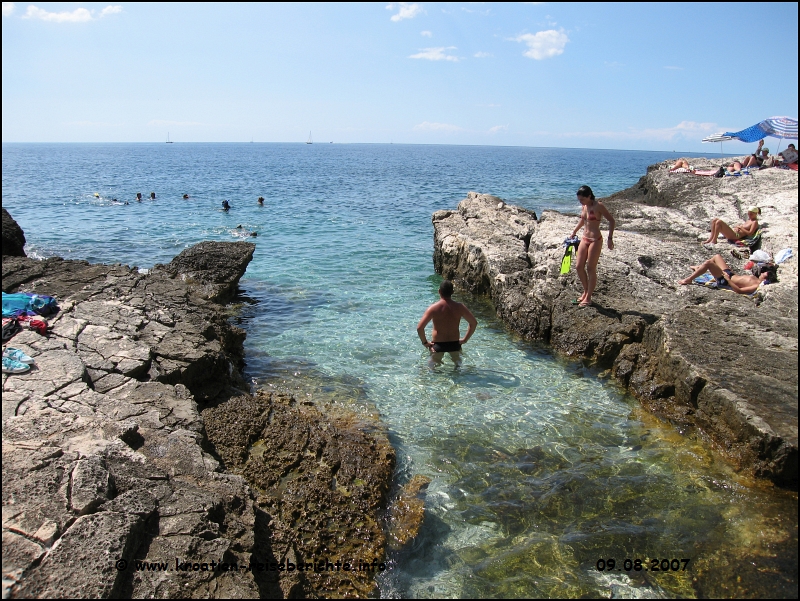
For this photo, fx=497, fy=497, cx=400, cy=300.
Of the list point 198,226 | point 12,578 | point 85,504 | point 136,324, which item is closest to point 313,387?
point 136,324

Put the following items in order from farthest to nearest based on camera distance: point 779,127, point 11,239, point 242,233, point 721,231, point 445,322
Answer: point 242,233 < point 779,127 < point 11,239 < point 721,231 < point 445,322

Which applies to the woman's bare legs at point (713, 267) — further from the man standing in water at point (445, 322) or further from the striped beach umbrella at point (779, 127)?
the striped beach umbrella at point (779, 127)

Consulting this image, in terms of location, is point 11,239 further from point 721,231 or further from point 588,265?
point 721,231

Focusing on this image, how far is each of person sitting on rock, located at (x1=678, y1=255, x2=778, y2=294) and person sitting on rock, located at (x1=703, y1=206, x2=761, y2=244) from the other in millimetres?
2618

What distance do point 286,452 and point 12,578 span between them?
9.52 feet

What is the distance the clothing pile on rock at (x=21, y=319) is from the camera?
5.84 meters

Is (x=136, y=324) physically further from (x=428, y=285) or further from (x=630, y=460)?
(x=428, y=285)

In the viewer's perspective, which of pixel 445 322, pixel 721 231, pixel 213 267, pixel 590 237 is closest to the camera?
pixel 445 322

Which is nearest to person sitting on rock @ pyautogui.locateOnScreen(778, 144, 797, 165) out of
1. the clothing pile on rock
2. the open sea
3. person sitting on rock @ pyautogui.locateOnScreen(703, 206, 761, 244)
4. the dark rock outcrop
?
person sitting on rock @ pyautogui.locateOnScreen(703, 206, 761, 244)

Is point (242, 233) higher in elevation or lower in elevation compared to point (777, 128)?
lower

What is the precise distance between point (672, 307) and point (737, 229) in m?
4.28

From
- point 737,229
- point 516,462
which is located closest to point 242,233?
point 737,229

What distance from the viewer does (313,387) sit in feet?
27.0

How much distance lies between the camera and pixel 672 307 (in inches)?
362
